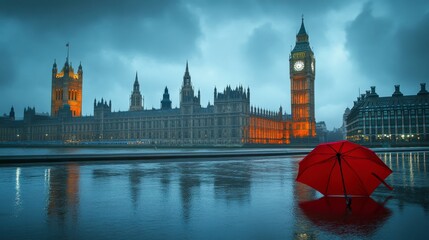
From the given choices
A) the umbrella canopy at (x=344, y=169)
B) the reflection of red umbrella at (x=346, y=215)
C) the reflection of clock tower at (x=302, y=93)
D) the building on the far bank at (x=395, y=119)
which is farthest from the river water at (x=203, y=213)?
the reflection of clock tower at (x=302, y=93)

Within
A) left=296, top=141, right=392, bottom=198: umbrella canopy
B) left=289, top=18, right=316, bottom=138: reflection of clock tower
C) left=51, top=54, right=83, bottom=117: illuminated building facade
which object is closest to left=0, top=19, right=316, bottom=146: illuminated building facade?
left=289, top=18, right=316, bottom=138: reflection of clock tower

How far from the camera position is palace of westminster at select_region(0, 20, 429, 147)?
→ 95.7m

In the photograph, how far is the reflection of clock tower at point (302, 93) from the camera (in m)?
118

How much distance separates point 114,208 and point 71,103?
7111 inches

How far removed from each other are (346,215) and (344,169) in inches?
47.8

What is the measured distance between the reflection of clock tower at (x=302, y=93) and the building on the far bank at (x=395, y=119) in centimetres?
1875

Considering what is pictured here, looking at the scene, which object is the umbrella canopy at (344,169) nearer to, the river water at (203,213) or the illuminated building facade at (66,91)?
the river water at (203,213)

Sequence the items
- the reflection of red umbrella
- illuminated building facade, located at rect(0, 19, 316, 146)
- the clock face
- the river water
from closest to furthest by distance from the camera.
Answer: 1. the river water
2. the reflection of red umbrella
3. illuminated building facade, located at rect(0, 19, 316, 146)
4. the clock face

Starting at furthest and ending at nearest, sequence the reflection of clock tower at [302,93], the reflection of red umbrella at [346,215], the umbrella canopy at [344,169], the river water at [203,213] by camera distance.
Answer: the reflection of clock tower at [302,93]
the umbrella canopy at [344,169]
the reflection of red umbrella at [346,215]
the river water at [203,213]

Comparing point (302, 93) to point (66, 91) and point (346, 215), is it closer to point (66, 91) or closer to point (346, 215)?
point (66, 91)

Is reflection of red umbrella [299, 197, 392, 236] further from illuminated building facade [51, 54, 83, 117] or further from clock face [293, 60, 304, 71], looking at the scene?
illuminated building facade [51, 54, 83, 117]

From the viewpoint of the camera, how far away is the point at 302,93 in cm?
11975

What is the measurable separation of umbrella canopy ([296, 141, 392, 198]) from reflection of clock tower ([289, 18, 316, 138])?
111 m

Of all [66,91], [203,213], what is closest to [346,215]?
[203,213]
